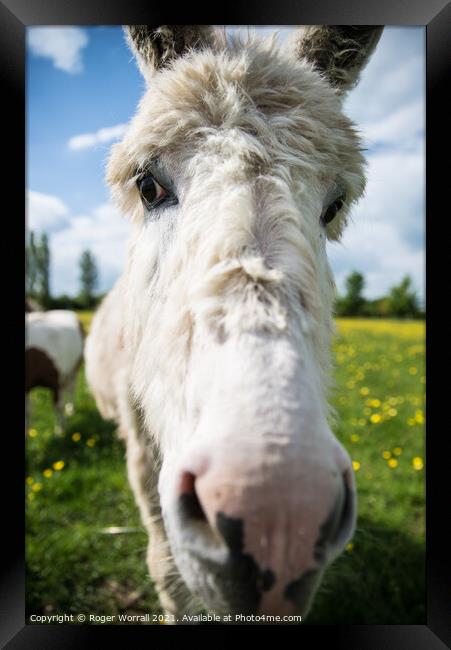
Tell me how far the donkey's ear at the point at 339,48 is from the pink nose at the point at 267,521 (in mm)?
1651

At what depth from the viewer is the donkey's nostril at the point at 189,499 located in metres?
0.95

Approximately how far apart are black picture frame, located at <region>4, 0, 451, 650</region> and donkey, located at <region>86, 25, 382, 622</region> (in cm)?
13

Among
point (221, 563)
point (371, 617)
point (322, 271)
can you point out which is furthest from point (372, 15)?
point (371, 617)

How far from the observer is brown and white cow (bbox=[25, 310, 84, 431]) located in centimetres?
468

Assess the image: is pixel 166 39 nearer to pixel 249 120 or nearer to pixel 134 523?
pixel 249 120

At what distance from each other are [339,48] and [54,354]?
4.23 m

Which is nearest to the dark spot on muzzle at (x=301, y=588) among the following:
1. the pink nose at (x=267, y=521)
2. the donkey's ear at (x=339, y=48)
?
the pink nose at (x=267, y=521)

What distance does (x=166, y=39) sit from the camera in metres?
1.70

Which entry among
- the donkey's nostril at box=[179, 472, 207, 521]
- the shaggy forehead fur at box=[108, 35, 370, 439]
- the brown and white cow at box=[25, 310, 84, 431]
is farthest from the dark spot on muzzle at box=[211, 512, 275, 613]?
the brown and white cow at box=[25, 310, 84, 431]

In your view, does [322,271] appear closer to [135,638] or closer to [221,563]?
[221,563]

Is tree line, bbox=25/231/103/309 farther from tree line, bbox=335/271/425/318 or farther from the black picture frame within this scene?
tree line, bbox=335/271/425/318

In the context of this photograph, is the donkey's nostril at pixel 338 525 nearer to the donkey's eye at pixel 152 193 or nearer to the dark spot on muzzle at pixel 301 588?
the dark spot on muzzle at pixel 301 588

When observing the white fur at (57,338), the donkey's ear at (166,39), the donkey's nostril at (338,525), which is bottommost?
the donkey's nostril at (338,525)

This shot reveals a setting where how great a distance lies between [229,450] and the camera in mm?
877
